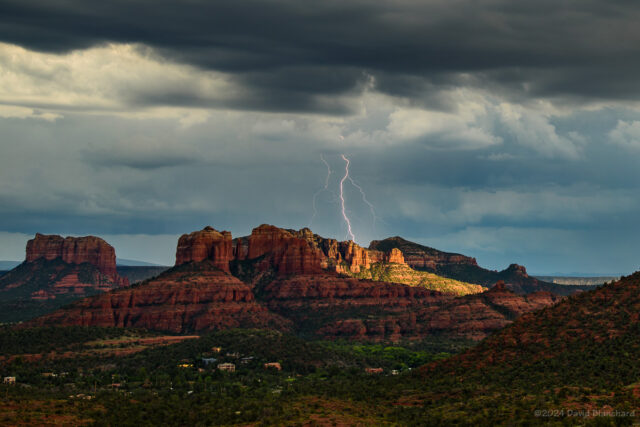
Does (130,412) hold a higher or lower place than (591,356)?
lower

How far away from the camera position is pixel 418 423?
134000 mm

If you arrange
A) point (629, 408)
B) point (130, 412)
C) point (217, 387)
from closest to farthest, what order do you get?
point (629, 408) < point (130, 412) < point (217, 387)

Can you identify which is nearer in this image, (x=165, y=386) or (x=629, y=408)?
(x=629, y=408)

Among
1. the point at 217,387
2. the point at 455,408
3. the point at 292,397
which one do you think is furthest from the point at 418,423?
the point at 217,387

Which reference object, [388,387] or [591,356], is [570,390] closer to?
[591,356]

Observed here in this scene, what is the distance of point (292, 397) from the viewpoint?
537ft

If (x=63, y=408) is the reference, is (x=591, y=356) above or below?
above

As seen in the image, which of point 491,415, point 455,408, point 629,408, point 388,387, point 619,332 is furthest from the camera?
point 388,387

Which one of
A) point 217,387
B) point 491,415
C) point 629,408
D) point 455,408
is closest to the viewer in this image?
point 629,408

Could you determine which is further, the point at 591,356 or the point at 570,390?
the point at 591,356

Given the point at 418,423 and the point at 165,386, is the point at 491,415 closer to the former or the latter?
the point at 418,423

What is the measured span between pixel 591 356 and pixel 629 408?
108ft

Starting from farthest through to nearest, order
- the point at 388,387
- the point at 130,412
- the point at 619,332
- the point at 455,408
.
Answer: the point at 388,387 → the point at 619,332 → the point at 130,412 → the point at 455,408

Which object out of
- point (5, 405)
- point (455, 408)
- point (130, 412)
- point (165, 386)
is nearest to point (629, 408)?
point (455, 408)
